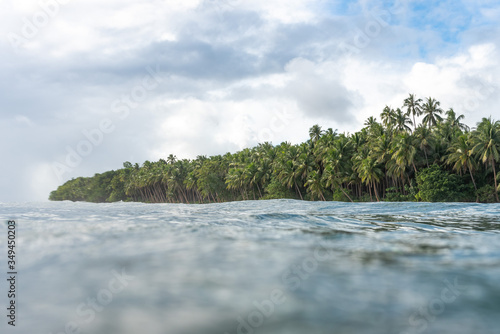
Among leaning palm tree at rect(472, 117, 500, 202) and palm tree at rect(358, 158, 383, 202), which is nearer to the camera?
leaning palm tree at rect(472, 117, 500, 202)

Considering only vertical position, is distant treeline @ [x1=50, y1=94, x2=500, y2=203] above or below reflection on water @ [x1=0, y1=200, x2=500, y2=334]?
above

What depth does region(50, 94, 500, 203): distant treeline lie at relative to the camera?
1601 inches

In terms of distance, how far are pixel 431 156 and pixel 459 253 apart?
44.7 metres

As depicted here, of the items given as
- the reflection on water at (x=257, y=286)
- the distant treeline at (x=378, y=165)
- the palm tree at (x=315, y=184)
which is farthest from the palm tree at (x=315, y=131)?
the reflection on water at (x=257, y=286)

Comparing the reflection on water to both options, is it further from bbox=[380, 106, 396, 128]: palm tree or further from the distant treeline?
bbox=[380, 106, 396, 128]: palm tree

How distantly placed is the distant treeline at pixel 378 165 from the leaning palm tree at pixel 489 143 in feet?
0.30

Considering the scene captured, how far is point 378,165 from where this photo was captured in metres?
46.5

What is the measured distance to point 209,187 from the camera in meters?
69.9

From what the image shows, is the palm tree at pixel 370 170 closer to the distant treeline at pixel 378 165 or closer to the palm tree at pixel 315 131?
the distant treeline at pixel 378 165

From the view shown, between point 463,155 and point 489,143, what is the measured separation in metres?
2.78

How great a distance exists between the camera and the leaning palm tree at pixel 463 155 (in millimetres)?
Result: 39625

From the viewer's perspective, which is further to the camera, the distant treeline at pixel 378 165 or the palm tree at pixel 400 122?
the palm tree at pixel 400 122

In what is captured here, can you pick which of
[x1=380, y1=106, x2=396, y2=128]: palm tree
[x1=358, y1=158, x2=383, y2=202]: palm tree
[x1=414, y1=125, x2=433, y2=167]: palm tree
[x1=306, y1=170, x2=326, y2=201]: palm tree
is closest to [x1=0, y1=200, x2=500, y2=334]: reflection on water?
[x1=358, y1=158, x2=383, y2=202]: palm tree

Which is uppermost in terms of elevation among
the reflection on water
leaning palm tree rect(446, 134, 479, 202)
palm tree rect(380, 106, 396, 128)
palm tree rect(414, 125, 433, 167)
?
palm tree rect(380, 106, 396, 128)
